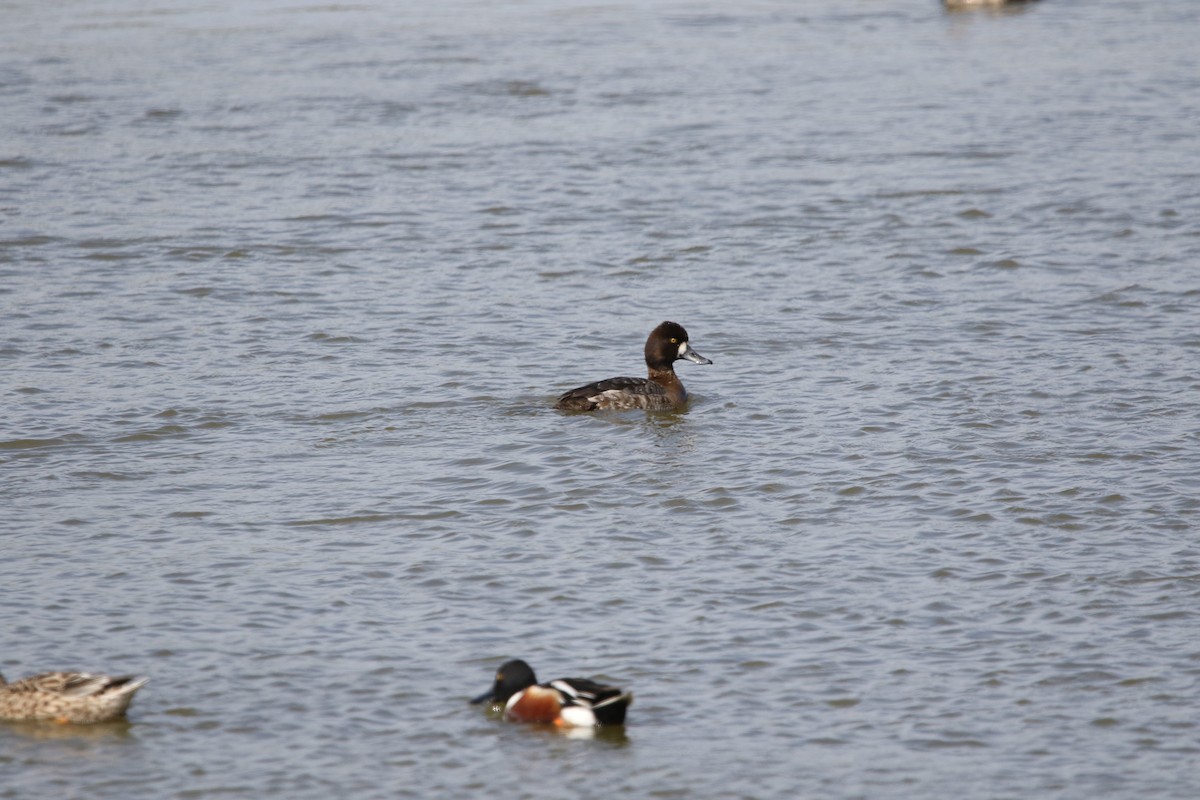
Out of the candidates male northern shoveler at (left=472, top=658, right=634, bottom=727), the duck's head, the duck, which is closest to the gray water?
male northern shoveler at (left=472, top=658, right=634, bottom=727)

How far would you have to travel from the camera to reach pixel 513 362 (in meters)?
14.8

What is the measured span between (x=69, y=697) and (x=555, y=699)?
2276mm

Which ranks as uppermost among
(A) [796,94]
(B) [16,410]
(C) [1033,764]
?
(A) [796,94]

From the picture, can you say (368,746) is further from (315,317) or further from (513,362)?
(315,317)

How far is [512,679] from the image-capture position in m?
8.15

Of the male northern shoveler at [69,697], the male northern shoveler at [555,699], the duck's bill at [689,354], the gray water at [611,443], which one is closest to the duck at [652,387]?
the duck's bill at [689,354]

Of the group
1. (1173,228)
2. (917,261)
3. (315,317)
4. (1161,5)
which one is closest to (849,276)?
(917,261)

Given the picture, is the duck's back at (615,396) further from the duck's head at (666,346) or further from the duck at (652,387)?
the duck's head at (666,346)

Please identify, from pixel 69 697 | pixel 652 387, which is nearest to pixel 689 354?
pixel 652 387

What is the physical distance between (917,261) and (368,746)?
38.1 ft

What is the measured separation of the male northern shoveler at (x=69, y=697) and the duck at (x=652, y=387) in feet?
18.9

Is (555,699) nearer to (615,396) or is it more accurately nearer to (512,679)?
(512,679)

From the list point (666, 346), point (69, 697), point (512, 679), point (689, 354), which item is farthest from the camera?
point (689, 354)

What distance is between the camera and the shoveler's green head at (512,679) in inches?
320
